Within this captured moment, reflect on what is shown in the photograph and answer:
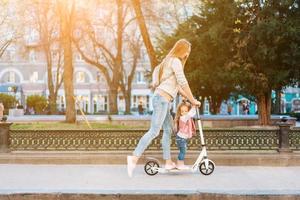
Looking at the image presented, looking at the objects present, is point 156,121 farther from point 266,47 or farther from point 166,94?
point 266,47

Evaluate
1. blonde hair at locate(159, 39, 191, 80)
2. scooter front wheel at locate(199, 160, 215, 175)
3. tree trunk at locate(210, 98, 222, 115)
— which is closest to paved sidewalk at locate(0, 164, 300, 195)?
scooter front wheel at locate(199, 160, 215, 175)

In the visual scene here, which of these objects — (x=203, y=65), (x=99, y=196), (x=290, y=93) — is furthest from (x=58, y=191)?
(x=290, y=93)

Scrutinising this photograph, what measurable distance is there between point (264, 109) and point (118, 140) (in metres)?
15.9

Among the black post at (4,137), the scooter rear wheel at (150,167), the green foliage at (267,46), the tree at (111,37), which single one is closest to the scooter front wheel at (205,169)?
the scooter rear wheel at (150,167)

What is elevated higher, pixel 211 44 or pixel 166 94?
pixel 211 44

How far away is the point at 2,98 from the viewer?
41.3 metres

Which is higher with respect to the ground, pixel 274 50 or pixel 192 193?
pixel 274 50

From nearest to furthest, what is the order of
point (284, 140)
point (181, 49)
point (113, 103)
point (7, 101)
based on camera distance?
point (181, 49) → point (284, 140) → point (113, 103) → point (7, 101)

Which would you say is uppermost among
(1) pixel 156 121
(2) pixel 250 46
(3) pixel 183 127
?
(2) pixel 250 46

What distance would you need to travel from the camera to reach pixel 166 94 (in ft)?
28.5

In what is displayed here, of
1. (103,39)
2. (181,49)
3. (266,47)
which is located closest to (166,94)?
(181,49)

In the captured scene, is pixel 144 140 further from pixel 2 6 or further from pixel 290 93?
pixel 290 93

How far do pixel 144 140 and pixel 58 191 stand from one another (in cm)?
192

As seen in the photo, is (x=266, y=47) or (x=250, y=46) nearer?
(x=266, y=47)
